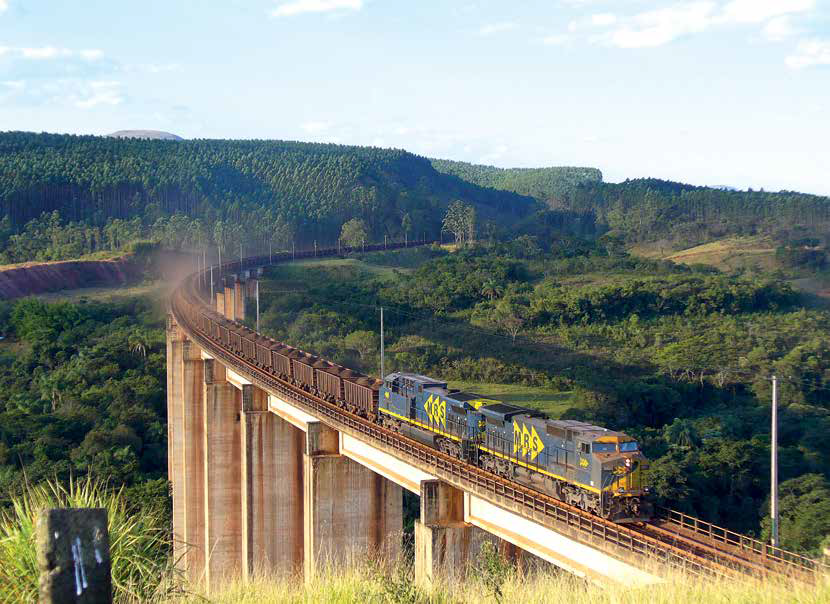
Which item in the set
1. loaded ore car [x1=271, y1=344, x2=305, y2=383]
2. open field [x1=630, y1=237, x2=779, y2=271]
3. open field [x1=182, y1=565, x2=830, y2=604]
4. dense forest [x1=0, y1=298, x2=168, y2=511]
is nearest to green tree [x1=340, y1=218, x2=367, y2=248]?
open field [x1=630, y1=237, x2=779, y2=271]

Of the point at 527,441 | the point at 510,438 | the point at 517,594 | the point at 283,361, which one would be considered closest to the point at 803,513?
the point at 510,438

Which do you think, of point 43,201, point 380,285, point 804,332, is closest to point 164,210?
point 43,201

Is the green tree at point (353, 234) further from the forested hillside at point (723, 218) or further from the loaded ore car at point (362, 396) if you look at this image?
the loaded ore car at point (362, 396)

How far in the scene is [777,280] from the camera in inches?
4176

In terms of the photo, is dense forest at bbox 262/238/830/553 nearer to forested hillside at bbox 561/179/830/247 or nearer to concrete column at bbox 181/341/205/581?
concrete column at bbox 181/341/205/581

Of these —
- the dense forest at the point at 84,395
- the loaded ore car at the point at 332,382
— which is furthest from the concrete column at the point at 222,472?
the loaded ore car at the point at 332,382

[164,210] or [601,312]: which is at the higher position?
[164,210]

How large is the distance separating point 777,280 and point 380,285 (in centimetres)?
4691

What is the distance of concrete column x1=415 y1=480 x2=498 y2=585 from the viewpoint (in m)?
29.0

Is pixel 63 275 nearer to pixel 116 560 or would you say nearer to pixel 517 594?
pixel 116 560

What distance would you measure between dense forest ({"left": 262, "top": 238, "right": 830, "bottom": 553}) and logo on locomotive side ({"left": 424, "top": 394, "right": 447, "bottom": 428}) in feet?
54.1

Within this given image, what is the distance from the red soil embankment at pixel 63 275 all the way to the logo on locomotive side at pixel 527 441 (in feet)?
329

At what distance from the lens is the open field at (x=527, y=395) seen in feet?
231

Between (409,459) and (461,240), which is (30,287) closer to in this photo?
(461,240)
